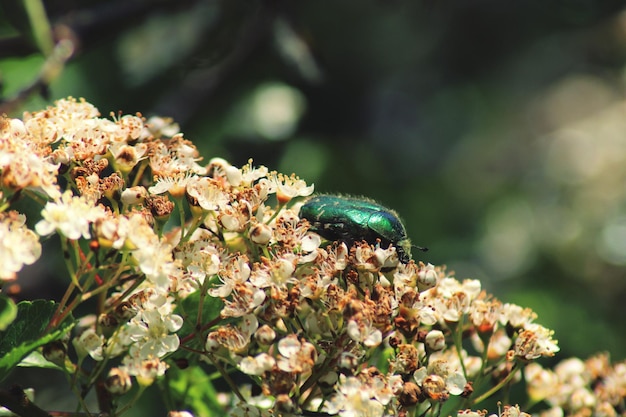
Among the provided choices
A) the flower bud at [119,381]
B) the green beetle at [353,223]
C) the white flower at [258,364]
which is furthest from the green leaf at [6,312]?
the green beetle at [353,223]

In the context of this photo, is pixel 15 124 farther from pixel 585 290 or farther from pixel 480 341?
pixel 585 290

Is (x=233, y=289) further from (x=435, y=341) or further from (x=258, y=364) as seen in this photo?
(x=435, y=341)

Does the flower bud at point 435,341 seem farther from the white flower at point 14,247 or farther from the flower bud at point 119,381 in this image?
the white flower at point 14,247

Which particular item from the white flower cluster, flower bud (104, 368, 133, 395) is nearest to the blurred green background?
the white flower cluster

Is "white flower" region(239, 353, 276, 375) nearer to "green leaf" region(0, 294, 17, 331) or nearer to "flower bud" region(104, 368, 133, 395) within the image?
"flower bud" region(104, 368, 133, 395)

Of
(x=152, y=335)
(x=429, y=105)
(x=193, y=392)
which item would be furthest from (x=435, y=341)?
(x=429, y=105)

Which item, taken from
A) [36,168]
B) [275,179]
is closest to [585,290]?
[275,179]
